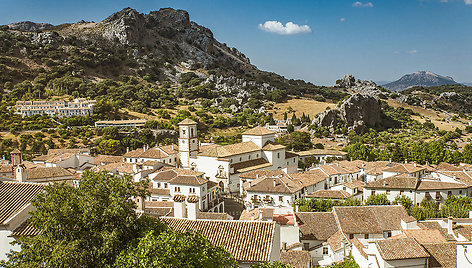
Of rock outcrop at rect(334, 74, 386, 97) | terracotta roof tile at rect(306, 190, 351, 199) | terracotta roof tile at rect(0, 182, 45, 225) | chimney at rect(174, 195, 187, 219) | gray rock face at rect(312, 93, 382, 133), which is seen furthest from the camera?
rock outcrop at rect(334, 74, 386, 97)

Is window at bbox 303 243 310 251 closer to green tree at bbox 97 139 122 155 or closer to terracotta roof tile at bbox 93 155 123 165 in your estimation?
terracotta roof tile at bbox 93 155 123 165

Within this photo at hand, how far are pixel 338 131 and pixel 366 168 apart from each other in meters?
45.6

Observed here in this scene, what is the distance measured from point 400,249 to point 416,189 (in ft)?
61.2

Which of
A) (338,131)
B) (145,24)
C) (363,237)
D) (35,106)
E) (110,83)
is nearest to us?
(363,237)

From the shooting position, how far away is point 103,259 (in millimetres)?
8719

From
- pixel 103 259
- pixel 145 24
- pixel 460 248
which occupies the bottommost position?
pixel 460 248

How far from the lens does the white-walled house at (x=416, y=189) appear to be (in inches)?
1344

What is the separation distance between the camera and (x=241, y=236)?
13.1 meters

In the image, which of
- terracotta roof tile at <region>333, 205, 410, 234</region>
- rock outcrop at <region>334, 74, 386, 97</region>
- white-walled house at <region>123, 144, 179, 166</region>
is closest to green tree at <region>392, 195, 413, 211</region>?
terracotta roof tile at <region>333, 205, 410, 234</region>

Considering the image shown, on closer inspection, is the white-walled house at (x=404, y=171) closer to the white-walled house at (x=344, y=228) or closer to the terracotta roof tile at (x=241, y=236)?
the white-walled house at (x=344, y=228)

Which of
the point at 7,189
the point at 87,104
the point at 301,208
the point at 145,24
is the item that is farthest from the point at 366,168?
the point at 145,24

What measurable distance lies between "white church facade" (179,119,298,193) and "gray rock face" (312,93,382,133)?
142 ft

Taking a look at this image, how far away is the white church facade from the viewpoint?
4284cm

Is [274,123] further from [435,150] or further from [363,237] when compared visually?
[363,237]
